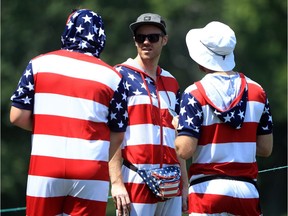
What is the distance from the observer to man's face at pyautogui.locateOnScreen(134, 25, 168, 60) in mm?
7734

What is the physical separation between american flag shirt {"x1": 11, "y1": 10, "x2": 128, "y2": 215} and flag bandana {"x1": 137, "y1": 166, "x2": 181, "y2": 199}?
86cm

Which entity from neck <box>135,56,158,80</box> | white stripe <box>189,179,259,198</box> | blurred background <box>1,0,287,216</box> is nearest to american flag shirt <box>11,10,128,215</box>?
white stripe <box>189,179,259,198</box>

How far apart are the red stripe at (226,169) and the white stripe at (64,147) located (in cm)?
69

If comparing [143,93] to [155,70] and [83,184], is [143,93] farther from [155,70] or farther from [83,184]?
[83,184]

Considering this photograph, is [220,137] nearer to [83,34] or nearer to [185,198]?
[83,34]

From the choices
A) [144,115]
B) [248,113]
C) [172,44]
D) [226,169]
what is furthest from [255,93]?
[172,44]

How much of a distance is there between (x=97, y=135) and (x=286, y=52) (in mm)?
24888

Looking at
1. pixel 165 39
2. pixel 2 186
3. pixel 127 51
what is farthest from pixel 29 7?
pixel 165 39

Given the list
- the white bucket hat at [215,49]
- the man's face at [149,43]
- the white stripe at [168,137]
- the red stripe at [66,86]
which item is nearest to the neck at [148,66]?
the man's face at [149,43]

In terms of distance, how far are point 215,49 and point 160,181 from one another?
3.34 feet

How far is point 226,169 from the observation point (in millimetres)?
6777

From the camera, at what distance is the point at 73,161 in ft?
21.1

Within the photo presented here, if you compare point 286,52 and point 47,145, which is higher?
point 286,52

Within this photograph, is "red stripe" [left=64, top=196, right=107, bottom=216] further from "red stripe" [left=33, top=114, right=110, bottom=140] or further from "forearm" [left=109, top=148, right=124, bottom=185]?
"forearm" [left=109, top=148, right=124, bottom=185]
